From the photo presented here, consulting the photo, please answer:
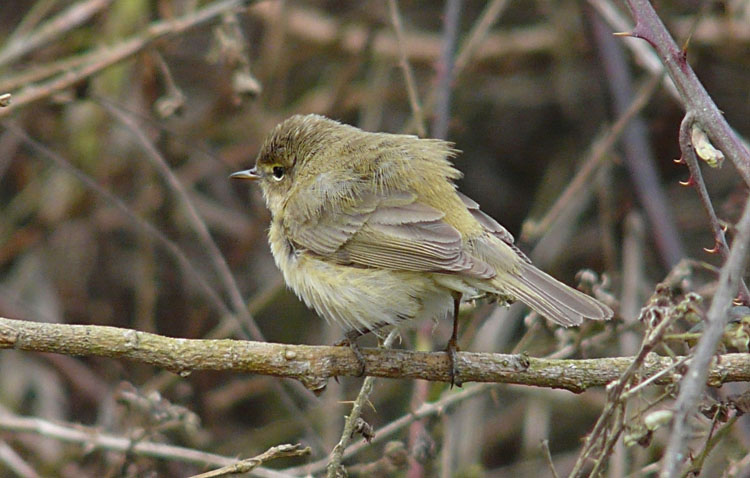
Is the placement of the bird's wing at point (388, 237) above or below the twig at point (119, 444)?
above

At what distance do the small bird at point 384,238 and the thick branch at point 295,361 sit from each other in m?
0.13

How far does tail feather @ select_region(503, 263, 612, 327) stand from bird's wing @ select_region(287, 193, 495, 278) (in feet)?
0.52

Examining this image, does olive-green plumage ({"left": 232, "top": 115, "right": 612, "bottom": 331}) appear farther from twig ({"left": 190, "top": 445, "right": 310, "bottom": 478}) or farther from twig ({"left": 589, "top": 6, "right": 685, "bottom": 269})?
twig ({"left": 589, "top": 6, "right": 685, "bottom": 269})

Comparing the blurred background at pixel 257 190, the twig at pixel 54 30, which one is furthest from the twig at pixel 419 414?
the twig at pixel 54 30

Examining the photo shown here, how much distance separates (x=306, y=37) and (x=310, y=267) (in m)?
3.67

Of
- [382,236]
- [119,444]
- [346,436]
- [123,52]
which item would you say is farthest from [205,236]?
[346,436]

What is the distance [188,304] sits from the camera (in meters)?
6.85

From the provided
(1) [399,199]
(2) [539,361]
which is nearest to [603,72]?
(1) [399,199]

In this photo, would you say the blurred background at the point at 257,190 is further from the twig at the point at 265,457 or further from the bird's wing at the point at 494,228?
the twig at the point at 265,457

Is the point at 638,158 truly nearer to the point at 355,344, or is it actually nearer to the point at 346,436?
the point at 355,344

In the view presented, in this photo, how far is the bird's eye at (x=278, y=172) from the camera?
4.71m

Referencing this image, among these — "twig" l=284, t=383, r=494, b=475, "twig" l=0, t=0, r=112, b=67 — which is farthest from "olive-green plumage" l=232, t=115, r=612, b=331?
"twig" l=0, t=0, r=112, b=67

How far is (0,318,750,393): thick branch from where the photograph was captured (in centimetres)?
268

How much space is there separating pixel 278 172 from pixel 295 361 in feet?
6.46
